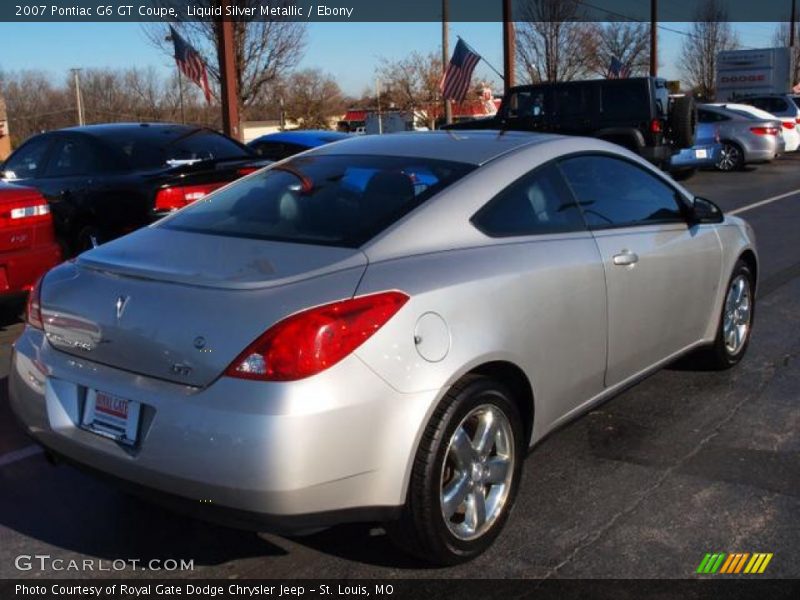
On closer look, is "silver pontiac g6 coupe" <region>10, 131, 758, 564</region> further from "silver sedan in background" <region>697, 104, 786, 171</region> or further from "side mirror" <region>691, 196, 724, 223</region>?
"silver sedan in background" <region>697, 104, 786, 171</region>

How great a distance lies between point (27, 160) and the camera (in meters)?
8.20

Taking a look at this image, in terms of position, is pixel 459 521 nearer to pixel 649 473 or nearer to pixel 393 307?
pixel 393 307

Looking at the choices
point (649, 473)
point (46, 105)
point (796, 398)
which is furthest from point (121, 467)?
point (46, 105)

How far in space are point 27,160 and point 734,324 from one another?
6.49m

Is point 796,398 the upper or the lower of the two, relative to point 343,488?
lower

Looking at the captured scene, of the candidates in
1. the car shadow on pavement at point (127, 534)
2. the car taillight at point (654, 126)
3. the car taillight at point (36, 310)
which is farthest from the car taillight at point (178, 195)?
the car taillight at point (654, 126)

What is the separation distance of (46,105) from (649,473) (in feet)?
202

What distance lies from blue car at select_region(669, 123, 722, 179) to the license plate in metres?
15.5

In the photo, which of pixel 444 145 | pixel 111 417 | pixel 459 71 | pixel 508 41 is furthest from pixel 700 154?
pixel 111 417

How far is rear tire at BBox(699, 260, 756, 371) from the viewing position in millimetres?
5043

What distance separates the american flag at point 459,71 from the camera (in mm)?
20453

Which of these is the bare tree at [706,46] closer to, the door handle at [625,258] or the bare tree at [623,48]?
the bare tree at [623,48]

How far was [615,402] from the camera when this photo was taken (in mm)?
4801

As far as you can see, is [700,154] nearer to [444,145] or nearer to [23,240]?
[23,240]
